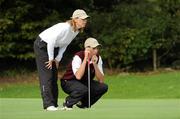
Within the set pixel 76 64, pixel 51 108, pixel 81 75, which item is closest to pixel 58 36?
pixel 76 64

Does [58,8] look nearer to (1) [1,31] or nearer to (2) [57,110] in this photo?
(1) [1,31]

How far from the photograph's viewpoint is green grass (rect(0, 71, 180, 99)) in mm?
18906

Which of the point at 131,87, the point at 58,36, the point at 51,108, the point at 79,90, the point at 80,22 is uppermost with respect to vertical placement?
the point at 80,22

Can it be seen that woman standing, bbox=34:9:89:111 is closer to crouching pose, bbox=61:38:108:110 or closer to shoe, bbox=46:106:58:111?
shoe, bbox=46:106:58:111

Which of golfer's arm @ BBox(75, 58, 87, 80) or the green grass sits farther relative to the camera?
the green grass

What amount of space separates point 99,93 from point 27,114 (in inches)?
74.1

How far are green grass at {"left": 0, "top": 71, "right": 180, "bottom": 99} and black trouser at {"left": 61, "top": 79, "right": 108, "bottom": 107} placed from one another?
834 centimetres

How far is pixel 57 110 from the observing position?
28.6 ft

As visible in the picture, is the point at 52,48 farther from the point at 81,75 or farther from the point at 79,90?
the point at 79,90

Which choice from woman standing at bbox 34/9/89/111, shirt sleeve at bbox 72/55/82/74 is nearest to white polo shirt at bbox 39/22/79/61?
woman standing at bbox 34/9/89/111

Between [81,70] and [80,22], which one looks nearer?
[80,22]

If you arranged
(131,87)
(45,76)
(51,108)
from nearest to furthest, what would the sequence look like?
(51,108)
(45,76)
(131,87)

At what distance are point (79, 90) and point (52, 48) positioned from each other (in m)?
0.69

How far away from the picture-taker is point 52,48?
899cm
